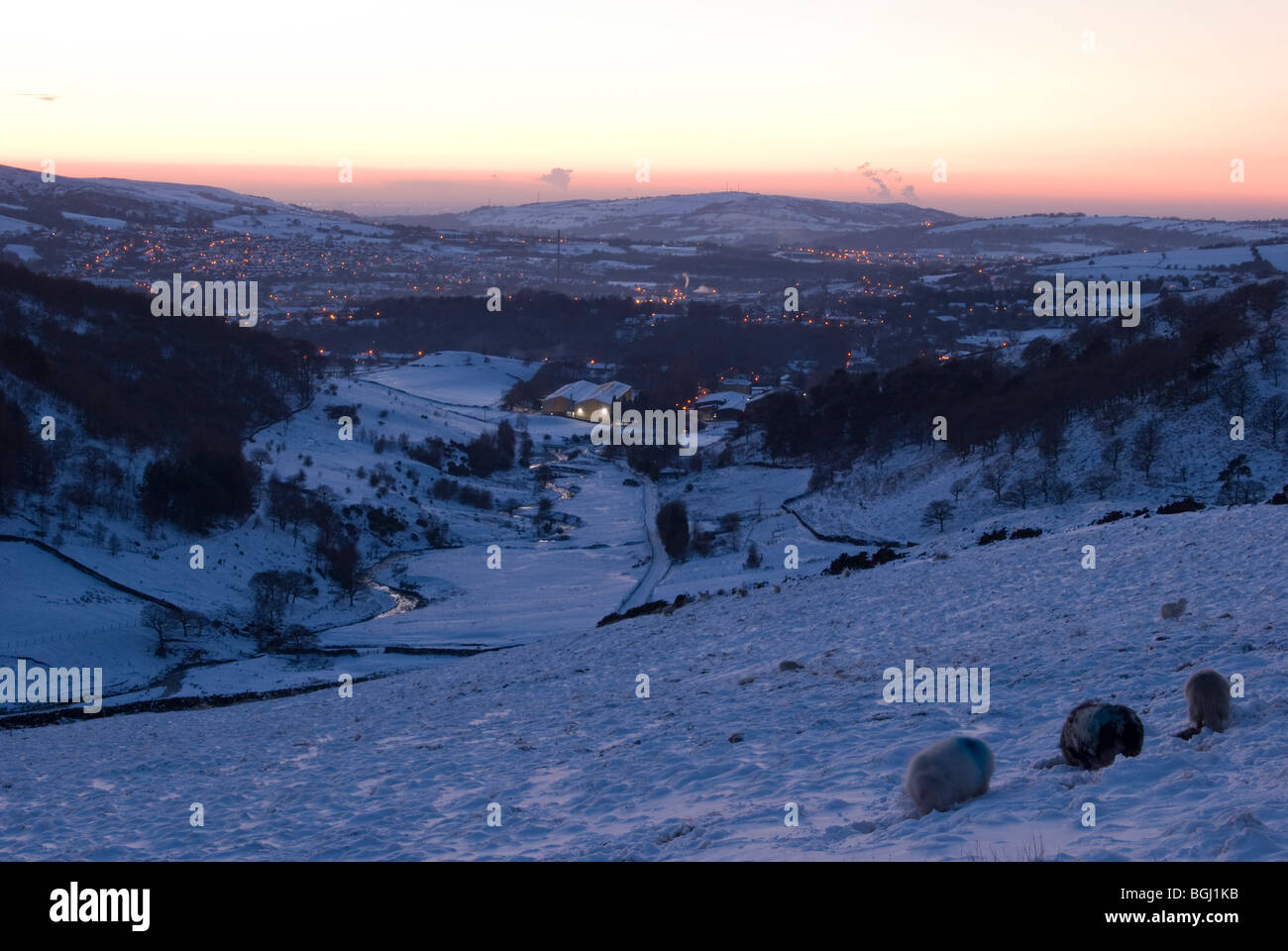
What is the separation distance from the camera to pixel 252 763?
570 inches

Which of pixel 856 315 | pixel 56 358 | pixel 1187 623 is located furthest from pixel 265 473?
pixel 856 315

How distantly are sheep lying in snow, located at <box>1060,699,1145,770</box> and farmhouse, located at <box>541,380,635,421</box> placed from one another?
80709 millimetres

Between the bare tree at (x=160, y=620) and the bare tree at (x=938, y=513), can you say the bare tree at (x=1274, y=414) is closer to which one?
the bare tree at (x=938, y=513)

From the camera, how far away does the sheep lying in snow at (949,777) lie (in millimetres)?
7758

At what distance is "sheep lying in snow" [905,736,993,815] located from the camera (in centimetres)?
776

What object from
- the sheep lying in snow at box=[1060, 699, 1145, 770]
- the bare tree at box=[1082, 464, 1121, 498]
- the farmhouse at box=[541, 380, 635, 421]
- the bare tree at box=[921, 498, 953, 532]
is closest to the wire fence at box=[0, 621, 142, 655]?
the bare tree at box=[921, 498, 953, 532]

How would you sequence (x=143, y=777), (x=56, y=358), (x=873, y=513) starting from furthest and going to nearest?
(x=56, y=358) → (x=873, y=513) → (x=143, y=777)

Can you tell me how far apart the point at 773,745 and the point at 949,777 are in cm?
350

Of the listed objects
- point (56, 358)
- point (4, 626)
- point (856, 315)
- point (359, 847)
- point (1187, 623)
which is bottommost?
point (4, 626)

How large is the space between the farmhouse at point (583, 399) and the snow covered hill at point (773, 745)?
6955 centimetres

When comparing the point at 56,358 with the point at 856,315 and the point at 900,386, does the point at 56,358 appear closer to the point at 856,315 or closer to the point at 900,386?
the point at 900,386

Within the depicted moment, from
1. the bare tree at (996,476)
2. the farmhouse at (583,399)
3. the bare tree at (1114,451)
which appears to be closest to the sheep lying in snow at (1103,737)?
the bare tree at (996,476)

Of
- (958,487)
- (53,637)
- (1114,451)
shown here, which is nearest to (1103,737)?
(53,637)

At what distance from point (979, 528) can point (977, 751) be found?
2281 centimetres
